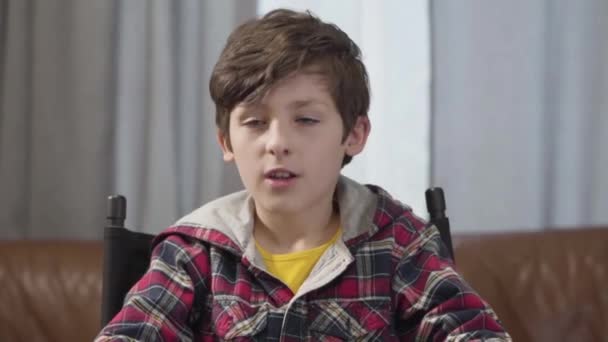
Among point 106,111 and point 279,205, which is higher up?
point 106,111

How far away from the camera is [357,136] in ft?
4.71

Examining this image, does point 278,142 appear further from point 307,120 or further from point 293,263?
point 293,263

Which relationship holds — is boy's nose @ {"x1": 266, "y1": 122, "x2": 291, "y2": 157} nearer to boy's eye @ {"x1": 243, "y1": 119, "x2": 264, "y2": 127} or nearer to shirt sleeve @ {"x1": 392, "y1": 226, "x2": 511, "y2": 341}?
boy's eye @ {"x1": 243, "y1": 119, "x2": 264, "y2": 127}

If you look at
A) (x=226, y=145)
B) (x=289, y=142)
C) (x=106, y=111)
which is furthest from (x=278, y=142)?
(x=106, y=111)

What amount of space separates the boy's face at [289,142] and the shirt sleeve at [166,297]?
15 cm

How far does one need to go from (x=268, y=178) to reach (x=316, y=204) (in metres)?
0.13

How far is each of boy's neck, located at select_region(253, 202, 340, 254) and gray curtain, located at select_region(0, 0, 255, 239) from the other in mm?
843

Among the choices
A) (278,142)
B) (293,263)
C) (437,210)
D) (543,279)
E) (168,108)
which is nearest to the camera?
(278,142)

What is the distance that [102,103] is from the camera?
7.50ft

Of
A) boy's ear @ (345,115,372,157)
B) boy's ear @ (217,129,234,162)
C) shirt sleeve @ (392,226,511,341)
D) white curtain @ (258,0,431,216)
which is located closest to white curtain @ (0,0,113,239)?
white curtain @ (258,0,431,216)

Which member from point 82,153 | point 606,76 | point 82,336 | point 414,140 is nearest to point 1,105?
point 82,153

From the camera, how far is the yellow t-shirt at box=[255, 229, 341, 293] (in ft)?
4.45

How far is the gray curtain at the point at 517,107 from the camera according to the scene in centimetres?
227

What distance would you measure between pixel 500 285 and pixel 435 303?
840 millimetres
